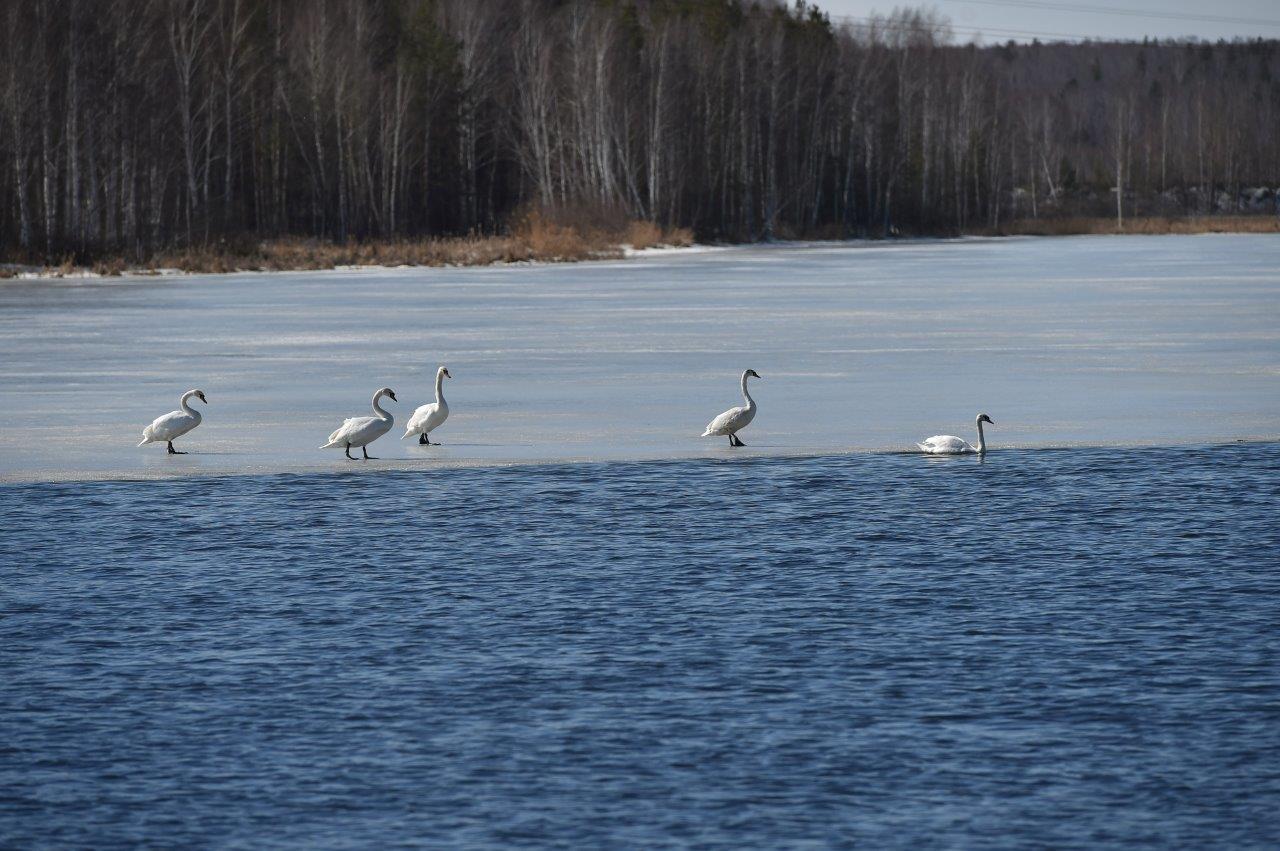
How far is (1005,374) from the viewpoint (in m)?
20.7

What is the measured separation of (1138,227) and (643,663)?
98506 mm

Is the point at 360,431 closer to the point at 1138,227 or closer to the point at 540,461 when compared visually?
the point at 540,461

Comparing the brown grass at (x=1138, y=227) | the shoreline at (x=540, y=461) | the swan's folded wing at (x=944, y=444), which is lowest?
the shoreline at (x=540, y=461)

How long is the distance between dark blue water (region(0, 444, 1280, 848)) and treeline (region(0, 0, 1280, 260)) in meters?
40.4

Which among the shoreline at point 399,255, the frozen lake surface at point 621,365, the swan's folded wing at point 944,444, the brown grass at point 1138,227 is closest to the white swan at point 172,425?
the frozen lake surface at point 621,365

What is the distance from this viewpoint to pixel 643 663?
28.4 feet

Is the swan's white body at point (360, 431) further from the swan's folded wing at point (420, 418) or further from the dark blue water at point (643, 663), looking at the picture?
the dark blue water at point (643, 663)

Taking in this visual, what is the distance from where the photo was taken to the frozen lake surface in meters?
15.5

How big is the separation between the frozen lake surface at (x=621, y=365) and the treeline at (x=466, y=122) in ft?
46.0

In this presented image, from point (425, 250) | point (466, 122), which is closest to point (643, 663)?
point (425, 250)

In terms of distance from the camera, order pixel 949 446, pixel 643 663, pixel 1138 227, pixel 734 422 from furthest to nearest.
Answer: pixel 1138 227, pixel 734 422, pixel 949 446, pixel 643 663

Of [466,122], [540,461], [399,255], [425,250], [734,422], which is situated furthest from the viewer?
[466,122]

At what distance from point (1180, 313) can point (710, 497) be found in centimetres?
1843

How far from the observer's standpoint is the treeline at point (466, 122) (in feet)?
179
